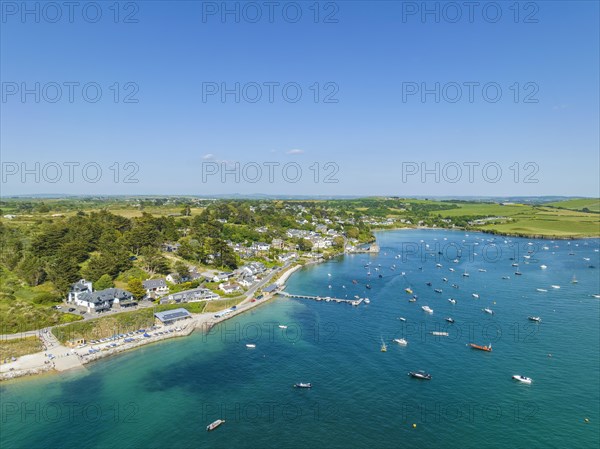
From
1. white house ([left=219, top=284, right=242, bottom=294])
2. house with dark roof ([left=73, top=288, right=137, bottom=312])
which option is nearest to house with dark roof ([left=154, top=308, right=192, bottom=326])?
house with dark roof ([left=73, top=288, right=137, bottom=312])

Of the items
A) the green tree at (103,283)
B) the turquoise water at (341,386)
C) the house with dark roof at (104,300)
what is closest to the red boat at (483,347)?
the turquoise water at (341,386)

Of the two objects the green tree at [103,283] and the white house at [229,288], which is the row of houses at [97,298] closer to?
the green tree at [103,283]

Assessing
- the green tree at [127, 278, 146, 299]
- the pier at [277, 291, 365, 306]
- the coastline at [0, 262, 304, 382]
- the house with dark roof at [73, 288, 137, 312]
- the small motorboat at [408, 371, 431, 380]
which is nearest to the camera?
the small motorboat at [408, 371, 431, 380]

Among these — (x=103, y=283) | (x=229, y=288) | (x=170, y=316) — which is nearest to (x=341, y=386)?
(x=170, y=316)

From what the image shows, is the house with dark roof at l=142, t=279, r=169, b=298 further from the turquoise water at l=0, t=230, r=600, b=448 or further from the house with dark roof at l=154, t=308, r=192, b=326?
the turquoise water at l=0, t=230, r=600, b=448

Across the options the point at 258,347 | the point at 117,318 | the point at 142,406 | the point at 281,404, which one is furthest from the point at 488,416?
the point at 117,318

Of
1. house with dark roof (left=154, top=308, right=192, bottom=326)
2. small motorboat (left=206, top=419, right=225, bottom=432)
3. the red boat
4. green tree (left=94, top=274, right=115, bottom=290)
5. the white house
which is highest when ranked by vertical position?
green tree (left=94, top=274, right=115, bottom=290)
